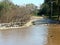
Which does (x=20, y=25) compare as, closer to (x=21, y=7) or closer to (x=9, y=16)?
(x=9, y=16)

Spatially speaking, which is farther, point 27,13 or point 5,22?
point 27,13

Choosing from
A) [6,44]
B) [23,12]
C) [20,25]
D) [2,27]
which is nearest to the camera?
[6,44]

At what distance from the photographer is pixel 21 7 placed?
34531 mm

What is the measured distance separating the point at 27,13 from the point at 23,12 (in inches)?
40.0

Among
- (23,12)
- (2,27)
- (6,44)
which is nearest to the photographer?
(6,44)

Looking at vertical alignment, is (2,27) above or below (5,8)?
below

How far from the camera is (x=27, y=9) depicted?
34.6 m

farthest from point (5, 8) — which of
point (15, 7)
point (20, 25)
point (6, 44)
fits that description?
point (6, 44)

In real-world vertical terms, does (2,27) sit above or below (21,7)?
below

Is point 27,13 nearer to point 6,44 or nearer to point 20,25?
point 20,25

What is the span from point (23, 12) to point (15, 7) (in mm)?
1518

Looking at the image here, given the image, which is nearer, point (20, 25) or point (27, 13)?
point (20, 25)

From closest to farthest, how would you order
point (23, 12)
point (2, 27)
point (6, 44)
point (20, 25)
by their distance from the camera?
point (6, 44) → point (2, 27) → point (20, 25) → point (23, 12)

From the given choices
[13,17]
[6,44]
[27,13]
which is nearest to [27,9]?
[27,13]
